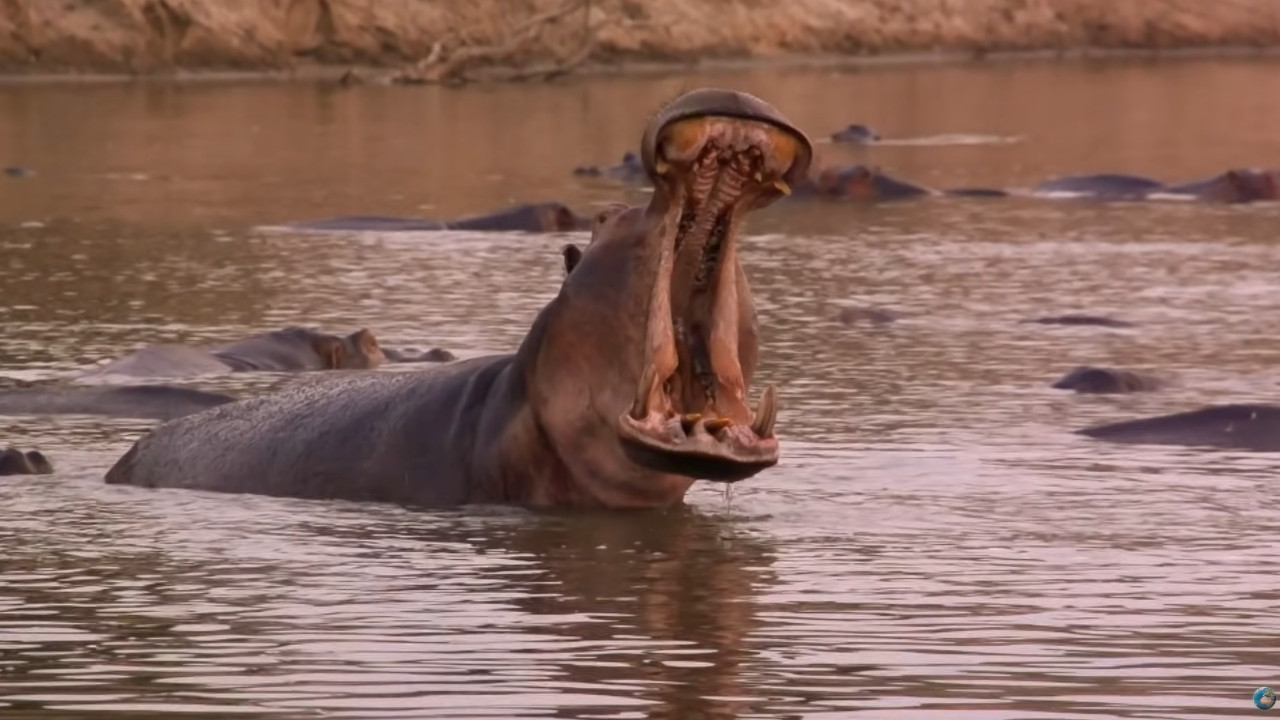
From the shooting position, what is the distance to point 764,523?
236 inches

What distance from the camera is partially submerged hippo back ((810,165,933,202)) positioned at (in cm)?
1461

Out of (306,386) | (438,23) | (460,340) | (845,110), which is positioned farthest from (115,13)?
(306,386)

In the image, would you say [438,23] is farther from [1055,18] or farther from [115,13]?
[1055,18]

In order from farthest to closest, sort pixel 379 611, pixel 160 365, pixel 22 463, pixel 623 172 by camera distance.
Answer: pixel 623 172
pixel 160 365
pixel 22 463
pixel 379 611

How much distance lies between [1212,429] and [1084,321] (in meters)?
2.65

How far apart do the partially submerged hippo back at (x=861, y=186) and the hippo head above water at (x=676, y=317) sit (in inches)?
346

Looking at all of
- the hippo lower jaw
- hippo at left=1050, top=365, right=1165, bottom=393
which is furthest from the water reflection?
hippo at left=1050, top=365, right=1165, bottom=393

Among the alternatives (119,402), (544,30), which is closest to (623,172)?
(119,402)

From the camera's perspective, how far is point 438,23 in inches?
1226

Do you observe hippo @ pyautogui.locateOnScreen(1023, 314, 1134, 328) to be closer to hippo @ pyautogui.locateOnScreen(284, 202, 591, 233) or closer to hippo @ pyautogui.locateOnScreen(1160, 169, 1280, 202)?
hippo @ pyautogui.locateOnScreen(284, 202, 591, 233)

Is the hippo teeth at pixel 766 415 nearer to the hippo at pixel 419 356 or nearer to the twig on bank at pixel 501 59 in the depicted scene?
the hippo at pixel 419 356

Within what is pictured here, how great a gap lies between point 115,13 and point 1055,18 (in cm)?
1211

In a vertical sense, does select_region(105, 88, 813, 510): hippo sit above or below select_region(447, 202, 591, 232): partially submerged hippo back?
above

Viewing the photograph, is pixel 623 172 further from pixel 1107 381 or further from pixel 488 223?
pixel 1107 381
